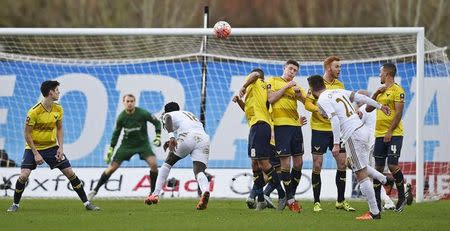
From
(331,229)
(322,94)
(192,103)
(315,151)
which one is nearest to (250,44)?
(192,103)

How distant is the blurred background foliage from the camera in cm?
4669

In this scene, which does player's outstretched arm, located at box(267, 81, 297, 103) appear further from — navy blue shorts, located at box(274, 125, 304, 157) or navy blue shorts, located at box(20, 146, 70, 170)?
navy blue shorts, located at box(20, 146, 70, 170)

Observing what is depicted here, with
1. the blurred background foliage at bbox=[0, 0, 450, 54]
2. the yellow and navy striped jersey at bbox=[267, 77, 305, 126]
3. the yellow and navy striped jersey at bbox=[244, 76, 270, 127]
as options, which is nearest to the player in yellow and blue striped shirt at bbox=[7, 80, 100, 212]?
the yellow and navy striped jersey at bbox=[244, 76, 270, 127]

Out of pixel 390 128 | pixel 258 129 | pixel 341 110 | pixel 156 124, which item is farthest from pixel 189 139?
pixel 156 124

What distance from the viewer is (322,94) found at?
20.2 meters

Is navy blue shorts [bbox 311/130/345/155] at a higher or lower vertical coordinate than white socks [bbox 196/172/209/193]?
higher

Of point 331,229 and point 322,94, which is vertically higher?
point 322,94

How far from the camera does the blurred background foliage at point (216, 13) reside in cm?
4669

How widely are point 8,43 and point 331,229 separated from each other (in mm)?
13001

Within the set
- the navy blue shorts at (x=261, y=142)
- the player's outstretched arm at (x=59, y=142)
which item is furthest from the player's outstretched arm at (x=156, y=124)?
the navy blue shorts at (x=261, y=142)

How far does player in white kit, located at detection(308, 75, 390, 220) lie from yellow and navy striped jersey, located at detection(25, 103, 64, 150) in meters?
4.57

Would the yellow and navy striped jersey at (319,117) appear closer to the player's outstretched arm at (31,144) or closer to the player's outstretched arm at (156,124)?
the player's outstretched arm at (31,144)

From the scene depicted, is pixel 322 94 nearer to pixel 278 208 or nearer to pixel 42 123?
pixel 278 208

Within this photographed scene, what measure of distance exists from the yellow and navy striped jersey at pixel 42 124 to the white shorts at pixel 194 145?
194 cm
